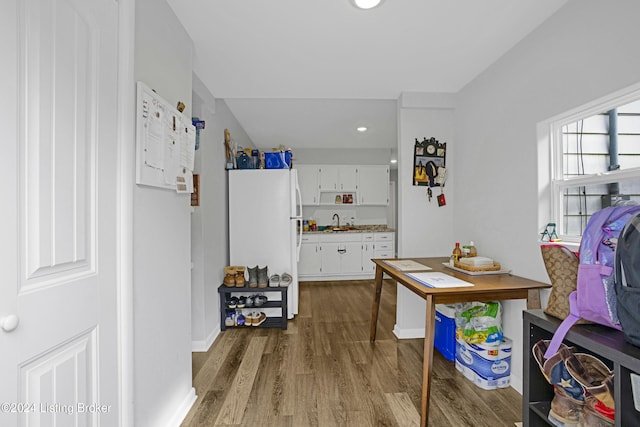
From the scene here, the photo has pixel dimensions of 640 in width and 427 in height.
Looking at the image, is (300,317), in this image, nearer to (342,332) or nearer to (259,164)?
(342,332)

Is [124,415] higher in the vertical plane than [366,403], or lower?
higher

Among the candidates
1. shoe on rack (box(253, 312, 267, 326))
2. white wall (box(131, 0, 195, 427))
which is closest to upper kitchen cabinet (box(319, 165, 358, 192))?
shoe on rack (box(253, 312, 267, 326))

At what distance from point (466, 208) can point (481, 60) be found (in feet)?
4.03

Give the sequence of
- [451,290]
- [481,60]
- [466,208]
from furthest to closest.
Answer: [466,208] → [481,60] → [451,290]

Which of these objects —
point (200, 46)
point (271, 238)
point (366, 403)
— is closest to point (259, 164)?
point (271, 238)

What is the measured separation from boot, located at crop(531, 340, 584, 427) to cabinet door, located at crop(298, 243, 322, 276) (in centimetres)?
413

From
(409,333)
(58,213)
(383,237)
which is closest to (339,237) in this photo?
(383,237)

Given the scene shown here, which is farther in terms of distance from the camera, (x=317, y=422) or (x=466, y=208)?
(x=466, y=208)

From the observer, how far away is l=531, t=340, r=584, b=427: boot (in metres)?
1.33

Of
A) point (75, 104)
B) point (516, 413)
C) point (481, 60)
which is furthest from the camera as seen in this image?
point (481, 60)

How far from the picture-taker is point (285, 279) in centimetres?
340

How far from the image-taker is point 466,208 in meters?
2.82

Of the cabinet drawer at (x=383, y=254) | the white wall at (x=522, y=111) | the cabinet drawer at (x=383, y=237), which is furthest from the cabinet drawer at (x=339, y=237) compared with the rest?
the white wall at (x=522, y=111)

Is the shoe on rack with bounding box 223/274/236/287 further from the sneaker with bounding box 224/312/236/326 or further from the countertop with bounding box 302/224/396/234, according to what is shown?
the countertop with bounding box 302/224/396/234
